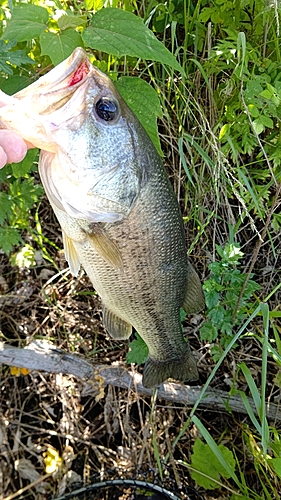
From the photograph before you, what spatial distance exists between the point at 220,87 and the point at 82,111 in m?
1.19

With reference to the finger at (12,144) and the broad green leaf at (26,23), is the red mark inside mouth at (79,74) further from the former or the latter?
the broad green leaf at (26,23)

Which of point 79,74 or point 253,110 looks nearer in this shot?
point 79,74

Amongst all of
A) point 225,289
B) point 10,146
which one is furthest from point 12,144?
point 225,289

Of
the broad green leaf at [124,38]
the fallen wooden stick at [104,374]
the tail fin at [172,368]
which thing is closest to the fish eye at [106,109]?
the broad green leaf at [124,38]

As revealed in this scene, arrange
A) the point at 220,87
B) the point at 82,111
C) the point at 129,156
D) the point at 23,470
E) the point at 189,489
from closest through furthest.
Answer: the point at 82,111
the point at 129,156
the point at 220,87
the point at 189,489
the point at 23,470

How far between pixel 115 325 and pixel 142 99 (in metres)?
1.03

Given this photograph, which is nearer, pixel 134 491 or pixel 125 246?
pixel 125 246

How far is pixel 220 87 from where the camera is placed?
243 cm

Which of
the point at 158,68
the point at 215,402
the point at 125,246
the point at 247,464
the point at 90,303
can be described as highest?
the point at 158,68

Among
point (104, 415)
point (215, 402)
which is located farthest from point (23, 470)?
point (215, 402)

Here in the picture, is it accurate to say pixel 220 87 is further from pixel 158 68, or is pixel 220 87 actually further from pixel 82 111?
pixel 82 111

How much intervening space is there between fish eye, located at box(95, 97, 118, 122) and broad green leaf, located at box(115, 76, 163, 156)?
1.01 feet

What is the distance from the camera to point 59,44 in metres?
1.69

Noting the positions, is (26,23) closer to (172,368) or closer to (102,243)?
(102,243)
